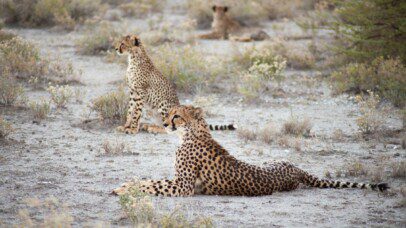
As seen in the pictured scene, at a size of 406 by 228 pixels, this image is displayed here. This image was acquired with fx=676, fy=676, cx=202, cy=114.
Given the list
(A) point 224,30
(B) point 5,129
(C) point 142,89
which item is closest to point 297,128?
(C) point 142,89

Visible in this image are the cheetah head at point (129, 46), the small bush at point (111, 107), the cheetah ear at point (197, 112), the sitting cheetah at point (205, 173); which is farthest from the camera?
the small bush at point (111, 107)

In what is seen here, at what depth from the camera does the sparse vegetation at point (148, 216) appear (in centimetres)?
524

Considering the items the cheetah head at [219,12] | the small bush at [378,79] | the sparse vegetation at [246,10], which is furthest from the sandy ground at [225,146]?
the sparse vegetation at [246,10]

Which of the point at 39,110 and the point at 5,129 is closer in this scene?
the point at 5,129

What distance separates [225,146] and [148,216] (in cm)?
338

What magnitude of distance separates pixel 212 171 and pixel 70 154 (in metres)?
2.35

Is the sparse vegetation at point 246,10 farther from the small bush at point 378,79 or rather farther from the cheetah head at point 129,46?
the cheetah head at point 129,46

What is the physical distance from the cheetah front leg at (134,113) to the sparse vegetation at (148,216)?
350 cm

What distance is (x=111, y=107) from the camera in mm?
9625

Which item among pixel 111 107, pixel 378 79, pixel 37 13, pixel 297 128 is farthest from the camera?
pixel 37 13

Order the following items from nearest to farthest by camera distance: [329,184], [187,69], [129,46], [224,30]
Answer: [329,184], [129,46], [187,69], [224,30]

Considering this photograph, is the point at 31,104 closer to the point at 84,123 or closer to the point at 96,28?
the point at 84,123

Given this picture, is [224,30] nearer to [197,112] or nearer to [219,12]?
[219,12]

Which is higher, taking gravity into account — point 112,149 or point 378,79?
point 378,79
